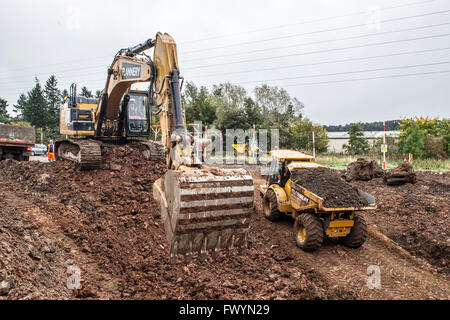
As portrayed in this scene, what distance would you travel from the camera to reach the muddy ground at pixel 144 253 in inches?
167

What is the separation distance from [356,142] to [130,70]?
850 inches

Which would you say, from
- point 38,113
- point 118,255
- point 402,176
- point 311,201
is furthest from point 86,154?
point 38,113

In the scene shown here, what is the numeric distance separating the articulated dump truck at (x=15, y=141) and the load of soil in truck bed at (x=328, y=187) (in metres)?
13.3

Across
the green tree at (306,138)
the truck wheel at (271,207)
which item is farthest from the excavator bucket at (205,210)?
the green tree at (306,138)

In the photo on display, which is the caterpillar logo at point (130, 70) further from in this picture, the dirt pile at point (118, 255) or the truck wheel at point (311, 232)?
the truck wheel at point (311, 232)

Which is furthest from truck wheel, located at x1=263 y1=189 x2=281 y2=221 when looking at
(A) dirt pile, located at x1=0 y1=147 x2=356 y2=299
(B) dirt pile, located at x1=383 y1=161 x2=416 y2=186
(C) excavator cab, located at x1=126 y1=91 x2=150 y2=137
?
(B) dirt pile, located at x1=383 y1=161 x2=416 y2=186

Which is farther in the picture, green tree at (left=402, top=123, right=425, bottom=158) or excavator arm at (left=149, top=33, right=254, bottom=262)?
green tree at (left=402, top=123, right=425, bottom=158)

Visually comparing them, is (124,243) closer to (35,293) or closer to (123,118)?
(35,293)

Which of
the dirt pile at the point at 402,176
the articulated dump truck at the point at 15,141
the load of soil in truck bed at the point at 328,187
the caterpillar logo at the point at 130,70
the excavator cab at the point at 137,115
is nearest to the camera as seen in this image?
the load of soil in truck bed at the point at 328,187

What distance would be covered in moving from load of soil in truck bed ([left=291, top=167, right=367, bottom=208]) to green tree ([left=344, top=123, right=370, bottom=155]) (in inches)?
757

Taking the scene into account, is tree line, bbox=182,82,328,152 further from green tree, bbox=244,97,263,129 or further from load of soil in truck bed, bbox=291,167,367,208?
load of soil in truck bed, bbox=291,167,367,208

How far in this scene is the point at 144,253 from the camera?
5.22 m

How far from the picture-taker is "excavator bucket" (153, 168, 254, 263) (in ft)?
12.1

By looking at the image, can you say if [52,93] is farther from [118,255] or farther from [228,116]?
[118,255]
